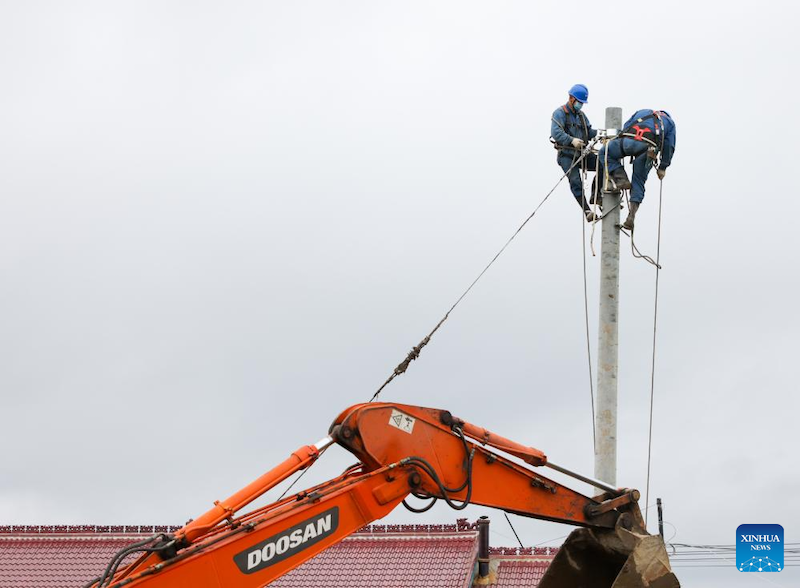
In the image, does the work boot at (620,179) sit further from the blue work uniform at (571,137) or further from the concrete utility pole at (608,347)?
the blue work uniform at (571,137)

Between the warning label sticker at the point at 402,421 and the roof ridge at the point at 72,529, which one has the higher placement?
the roof ridge at the point at 72,529

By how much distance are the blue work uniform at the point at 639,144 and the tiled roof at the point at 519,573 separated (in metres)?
13.8

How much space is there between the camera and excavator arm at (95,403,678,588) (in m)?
12.8

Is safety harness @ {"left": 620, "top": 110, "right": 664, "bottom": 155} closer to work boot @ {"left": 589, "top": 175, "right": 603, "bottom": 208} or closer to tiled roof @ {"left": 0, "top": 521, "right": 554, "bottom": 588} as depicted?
work boot @ {"left": 589, "top": 175, "right": 603, "bottom": 208}

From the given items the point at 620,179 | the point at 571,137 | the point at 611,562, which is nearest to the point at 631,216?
the point at 620,179

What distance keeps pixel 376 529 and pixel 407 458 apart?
66.9 feet

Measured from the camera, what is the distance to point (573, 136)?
20.7 m

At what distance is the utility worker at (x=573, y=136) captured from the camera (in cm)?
2045

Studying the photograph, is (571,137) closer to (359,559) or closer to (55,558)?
(359,559)

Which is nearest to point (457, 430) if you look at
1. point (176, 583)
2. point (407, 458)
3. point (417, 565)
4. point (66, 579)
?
point (407, 458)

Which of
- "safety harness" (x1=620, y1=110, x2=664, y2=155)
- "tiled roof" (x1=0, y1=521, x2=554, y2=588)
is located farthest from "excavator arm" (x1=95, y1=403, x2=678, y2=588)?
"tiled roof" (x1=0, y1=521, x2=554, y2=588)

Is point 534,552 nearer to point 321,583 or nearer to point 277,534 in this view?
point 321,583

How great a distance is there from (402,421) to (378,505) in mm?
863

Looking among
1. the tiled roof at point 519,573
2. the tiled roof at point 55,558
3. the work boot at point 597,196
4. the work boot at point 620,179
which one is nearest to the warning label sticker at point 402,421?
the work boot at point 597,196
